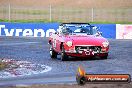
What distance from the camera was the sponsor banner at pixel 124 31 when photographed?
129 feet

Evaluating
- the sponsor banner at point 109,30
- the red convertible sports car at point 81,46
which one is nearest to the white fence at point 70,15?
the sponsor banner at point 109,30

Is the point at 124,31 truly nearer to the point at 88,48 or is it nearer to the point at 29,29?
the point at 29,29

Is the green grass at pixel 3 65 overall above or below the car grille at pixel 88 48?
below

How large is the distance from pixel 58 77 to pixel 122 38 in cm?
2459

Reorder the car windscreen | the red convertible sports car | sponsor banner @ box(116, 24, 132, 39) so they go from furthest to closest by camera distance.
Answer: sponsor banner @ box(116, 24, 132, 39) < the car windscreen < the red convertible sports car

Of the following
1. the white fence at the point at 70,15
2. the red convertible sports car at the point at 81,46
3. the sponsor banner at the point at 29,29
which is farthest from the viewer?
the white fence at the point at 70,15

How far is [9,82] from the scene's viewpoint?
45.5 ft

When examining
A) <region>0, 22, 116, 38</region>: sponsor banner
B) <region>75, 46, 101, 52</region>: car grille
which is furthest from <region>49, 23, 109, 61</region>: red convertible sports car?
<region>0, 22, 116, 38</region>: sponsor banner

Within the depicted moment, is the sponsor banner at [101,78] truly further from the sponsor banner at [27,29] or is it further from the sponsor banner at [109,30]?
the sponsor banner at [27,29]

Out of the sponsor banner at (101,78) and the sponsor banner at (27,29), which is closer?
the sponsor banner at (101,78)

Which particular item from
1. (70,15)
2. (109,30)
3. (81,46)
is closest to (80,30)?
(81,46)

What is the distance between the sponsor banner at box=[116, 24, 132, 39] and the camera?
3922 centimetres

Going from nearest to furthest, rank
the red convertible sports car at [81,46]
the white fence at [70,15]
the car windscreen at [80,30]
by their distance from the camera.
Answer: the red convertible sports car at [81,46]
the car windscreen at [80,30]
the white fence at [70,15]

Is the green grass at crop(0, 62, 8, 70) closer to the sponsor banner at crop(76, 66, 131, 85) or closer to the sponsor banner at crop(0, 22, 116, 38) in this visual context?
the sponsor banner at crop(76, 66, 131, 85)
